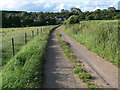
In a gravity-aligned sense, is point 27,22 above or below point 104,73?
above

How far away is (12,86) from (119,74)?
3927 mm

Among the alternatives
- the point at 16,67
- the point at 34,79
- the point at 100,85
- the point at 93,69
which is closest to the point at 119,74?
the point at 93,69

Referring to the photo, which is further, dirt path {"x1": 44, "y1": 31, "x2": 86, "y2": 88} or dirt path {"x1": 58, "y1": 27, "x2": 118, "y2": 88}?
dirt path {"x1": 58, "y1": 27, "x2": 118, "y2": 88}

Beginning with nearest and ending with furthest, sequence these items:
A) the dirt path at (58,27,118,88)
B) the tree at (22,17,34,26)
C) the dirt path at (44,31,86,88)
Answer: the dirt path at (44,31,86,88) → the dirt path at (58,27,118,88) → the tree at (22,17,34,26)

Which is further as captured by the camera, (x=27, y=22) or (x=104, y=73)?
(x=27, y=22)

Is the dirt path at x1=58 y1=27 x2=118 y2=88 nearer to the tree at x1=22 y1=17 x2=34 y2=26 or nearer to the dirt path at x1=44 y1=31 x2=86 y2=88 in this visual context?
the dirt path at x1=44 y1=31 x2=86 y2=88

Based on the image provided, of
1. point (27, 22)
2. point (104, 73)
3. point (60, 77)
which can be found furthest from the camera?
point (27, 22)

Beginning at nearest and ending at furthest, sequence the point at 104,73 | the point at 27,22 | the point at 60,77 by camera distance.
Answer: the point at 60,77
the point at 104,73
the point at 27,22

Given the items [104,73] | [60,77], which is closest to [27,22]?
[104,73]

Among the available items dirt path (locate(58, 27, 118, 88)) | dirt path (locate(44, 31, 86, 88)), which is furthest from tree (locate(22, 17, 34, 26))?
dirt path (locate(44, 31, 86, 88))

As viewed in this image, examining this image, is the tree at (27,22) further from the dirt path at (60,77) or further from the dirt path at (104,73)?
the dirt path at (60,77)

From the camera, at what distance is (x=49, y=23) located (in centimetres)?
9188

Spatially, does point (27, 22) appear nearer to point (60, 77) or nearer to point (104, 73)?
point (104, 73)

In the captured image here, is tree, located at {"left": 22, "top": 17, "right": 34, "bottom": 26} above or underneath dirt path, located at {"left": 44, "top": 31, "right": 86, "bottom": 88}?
above
